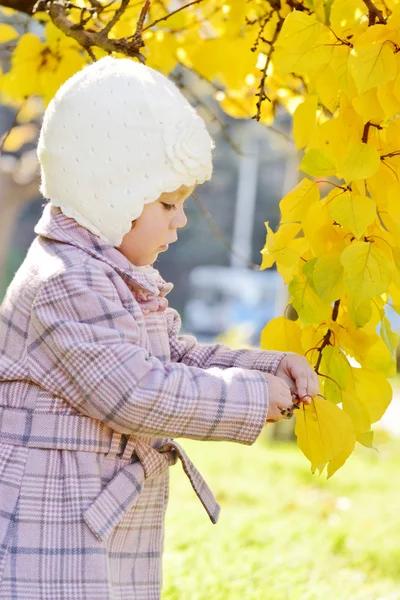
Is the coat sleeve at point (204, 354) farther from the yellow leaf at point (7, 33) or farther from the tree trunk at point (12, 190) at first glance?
the tree trunk at point (12, 190)

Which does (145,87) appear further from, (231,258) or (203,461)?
(231,258)

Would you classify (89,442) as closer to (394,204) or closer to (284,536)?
(394,204)

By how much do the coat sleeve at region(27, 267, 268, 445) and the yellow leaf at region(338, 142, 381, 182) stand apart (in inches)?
14.4

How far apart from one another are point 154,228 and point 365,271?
371 millimetres

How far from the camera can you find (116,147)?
4.82 ft

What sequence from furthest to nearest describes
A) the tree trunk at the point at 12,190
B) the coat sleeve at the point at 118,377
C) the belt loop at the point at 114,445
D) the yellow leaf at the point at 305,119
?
1. the tree trunk at the point at 12,190
2. the yellow leaf at the point at 305,119
3. the belt loop at the point at 114,445
4. the coat sleeve at the point at 118,377

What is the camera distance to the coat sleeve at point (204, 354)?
164 cm

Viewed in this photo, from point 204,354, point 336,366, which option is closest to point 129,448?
point 204,354

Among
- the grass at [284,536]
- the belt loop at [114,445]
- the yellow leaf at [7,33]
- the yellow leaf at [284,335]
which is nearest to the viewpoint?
the belt loop at [114,445]

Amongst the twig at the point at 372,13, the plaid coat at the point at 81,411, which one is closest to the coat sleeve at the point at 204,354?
the plaid coat at the point at 81,411

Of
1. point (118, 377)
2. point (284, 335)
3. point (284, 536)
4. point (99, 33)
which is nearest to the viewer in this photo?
point (118, 377)

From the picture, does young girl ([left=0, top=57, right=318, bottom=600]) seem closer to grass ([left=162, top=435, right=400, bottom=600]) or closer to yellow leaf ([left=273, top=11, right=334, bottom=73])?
yellow leaf ([left=273, top=11, right=334, bottom=73])

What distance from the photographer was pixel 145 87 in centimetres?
150

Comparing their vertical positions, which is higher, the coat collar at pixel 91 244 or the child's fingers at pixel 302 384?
the coat collar at pixel 91 244
